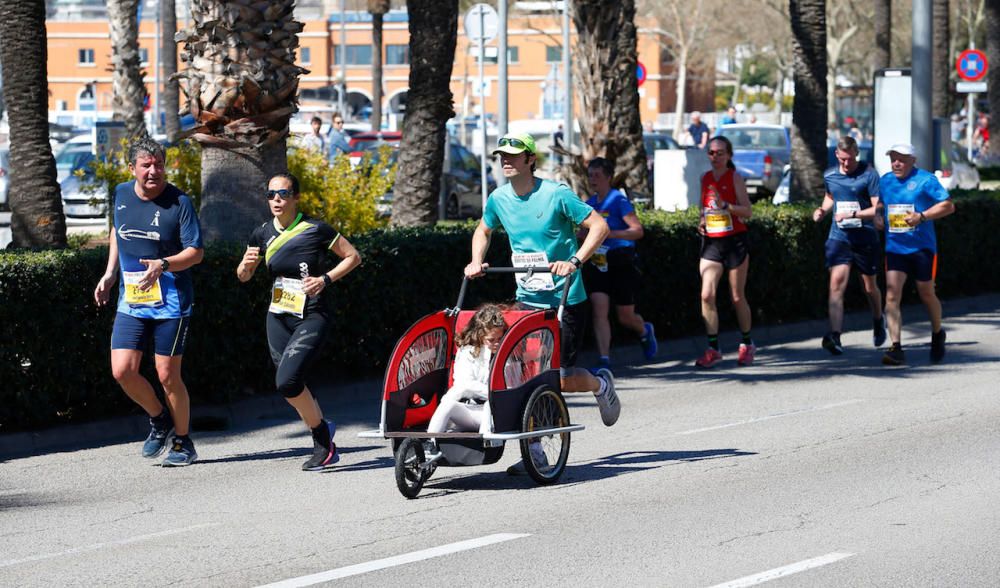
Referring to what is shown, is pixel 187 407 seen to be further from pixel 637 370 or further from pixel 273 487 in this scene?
pixel 637 370

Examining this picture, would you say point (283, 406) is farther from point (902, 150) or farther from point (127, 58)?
point (127, 58)

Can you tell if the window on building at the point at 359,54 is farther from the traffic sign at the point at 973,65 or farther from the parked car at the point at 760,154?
the traffic sign at the point at 973,65

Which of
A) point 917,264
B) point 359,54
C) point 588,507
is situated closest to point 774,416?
point 917,264

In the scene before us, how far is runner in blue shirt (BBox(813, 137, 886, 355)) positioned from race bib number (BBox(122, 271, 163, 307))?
23.0 feet

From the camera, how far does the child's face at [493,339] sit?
27.7ft

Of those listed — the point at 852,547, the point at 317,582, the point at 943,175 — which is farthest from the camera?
the point at 943,175

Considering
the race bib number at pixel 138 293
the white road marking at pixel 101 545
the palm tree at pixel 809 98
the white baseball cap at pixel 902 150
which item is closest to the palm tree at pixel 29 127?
the race bib number at pixel 138 293

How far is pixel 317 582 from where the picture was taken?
652 cm

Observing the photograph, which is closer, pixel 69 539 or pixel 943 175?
pixel 69 539

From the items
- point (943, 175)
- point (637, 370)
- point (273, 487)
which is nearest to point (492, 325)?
point (273, 487)

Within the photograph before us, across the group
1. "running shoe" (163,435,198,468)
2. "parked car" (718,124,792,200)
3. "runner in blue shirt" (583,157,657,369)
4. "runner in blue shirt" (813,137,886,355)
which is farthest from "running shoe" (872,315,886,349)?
"parked car" (718,124,792,200)

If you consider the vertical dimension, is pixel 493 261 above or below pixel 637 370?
above

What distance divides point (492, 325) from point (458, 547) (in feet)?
5.37

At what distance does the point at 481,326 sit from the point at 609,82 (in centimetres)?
1029
